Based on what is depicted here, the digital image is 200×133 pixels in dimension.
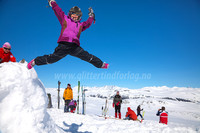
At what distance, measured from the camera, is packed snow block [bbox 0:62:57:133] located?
2.04m

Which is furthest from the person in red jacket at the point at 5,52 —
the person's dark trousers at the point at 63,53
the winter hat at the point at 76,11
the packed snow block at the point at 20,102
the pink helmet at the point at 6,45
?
the winter hat at the point at 76,11

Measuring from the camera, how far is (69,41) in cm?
271

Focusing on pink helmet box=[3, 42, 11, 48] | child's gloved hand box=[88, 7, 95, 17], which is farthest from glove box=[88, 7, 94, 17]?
pink helmet box=[3, 42, 11, 48]

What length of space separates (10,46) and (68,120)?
349 centimetres

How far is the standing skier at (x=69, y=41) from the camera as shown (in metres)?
2.73

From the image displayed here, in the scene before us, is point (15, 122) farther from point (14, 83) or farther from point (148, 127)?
point (148, 127)

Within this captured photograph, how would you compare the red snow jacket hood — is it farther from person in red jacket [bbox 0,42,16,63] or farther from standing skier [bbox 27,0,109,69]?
standing skier [bbox 27,0,109,69]

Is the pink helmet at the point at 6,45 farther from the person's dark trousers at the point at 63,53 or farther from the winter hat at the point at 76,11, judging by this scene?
the winter hat at the point at 76,11

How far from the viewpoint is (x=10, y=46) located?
375 cm

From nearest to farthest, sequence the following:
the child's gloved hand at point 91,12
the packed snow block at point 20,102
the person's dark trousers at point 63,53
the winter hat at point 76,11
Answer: the packed snow block at point 20,102
the person's dark trousers at point 63,53
the winter hat at point 76,11
the child's gloved hand at point 91,12

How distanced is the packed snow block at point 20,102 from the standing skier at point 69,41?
1.17 feet

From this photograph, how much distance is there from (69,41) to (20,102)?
57.1 inches

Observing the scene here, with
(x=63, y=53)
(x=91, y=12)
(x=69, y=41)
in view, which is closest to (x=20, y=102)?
(x=63, y=53)

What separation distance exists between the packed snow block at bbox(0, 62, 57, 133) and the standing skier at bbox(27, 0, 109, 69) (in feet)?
1.17
